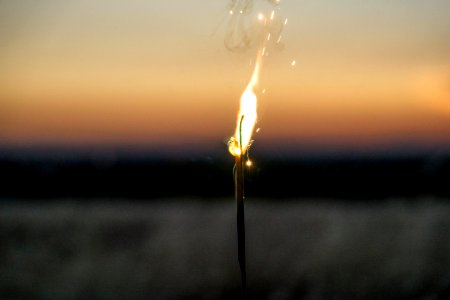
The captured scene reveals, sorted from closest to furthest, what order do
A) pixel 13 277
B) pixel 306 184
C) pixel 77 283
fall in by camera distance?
pixel 13 277, pixel 77 283, pixel 306 184

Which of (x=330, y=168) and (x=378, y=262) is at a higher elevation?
(x=330, y=168)

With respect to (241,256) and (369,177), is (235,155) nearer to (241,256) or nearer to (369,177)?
(241,256)

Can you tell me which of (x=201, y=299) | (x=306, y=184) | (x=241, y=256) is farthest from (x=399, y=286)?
(x=241, y=256)

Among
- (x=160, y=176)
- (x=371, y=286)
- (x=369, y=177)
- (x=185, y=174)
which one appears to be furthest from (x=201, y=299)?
(x=369, y=177)

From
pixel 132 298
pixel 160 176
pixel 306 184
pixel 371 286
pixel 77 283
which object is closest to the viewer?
pixel 371 286

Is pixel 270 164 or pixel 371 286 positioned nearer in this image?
pixel 371 286

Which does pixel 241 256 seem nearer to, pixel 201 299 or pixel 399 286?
pixel 399 286

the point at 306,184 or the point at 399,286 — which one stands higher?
the point at 306,184

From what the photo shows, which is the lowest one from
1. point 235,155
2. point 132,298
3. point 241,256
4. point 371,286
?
point 132,298

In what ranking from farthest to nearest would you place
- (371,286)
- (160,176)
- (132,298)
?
1. (160,176)
2. (132,298)
3. (371,286)
